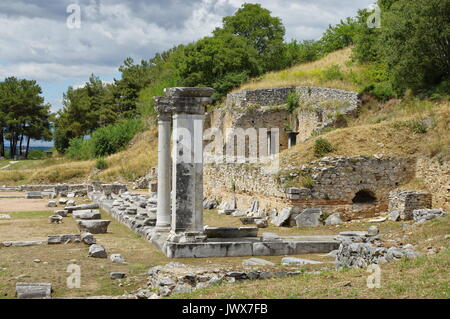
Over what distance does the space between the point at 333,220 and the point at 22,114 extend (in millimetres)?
60442

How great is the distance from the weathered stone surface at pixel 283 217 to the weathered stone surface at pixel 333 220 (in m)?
1.33

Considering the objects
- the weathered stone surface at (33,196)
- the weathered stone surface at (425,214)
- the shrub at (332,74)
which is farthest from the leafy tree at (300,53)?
the weathered stone surface at (425,214)

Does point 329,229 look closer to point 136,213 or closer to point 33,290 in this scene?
point 136,213

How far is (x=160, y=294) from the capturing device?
10.0 m

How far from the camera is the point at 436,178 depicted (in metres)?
20.1

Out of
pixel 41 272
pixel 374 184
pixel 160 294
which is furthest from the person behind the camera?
pixel 374 184

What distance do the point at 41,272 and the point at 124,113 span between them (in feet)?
191

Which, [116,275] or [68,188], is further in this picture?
[68,188]

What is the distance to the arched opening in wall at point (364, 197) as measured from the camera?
21.2 metres

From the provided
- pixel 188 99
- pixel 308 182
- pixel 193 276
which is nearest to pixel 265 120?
pixel 308 182

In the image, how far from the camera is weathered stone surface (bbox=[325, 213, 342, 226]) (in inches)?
793

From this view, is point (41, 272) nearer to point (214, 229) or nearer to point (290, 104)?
point (214, 229)

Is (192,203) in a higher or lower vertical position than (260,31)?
lower
